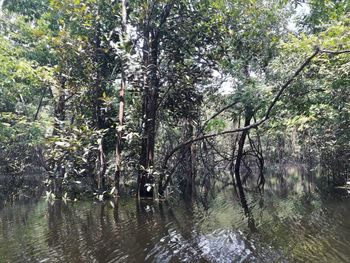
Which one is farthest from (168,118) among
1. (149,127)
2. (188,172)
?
(188,172)

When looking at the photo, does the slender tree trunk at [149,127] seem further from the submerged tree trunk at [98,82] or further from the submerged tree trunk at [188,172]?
the submerged tree trunk at [188,172]

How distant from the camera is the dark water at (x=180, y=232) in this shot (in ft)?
18.6

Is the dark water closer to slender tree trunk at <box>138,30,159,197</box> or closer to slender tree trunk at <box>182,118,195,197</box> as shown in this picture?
slender tree trunk at <box>138,30,159,197</box>

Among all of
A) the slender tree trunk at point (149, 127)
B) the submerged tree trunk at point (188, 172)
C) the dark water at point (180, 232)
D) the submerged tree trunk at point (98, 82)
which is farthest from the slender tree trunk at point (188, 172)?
the submerged tree trunk at point (98, 82)

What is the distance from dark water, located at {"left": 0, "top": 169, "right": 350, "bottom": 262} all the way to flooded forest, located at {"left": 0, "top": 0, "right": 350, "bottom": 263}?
38 mm

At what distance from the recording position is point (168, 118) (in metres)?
12.8

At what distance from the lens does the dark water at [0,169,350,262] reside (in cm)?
566

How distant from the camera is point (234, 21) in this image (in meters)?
10.3

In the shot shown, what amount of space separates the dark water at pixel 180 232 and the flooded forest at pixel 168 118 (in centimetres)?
4

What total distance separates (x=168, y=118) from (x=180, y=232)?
620 centimetres

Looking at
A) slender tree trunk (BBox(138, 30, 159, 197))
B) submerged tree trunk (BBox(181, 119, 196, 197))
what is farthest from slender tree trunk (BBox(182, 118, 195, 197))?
slender tree trunk (BBox(138, 30, 159, 197))

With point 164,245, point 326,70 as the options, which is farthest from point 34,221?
point 326,70

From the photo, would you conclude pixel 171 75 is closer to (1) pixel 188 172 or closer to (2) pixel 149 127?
(2) pixel 149 127

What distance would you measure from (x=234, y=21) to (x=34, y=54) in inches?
363
